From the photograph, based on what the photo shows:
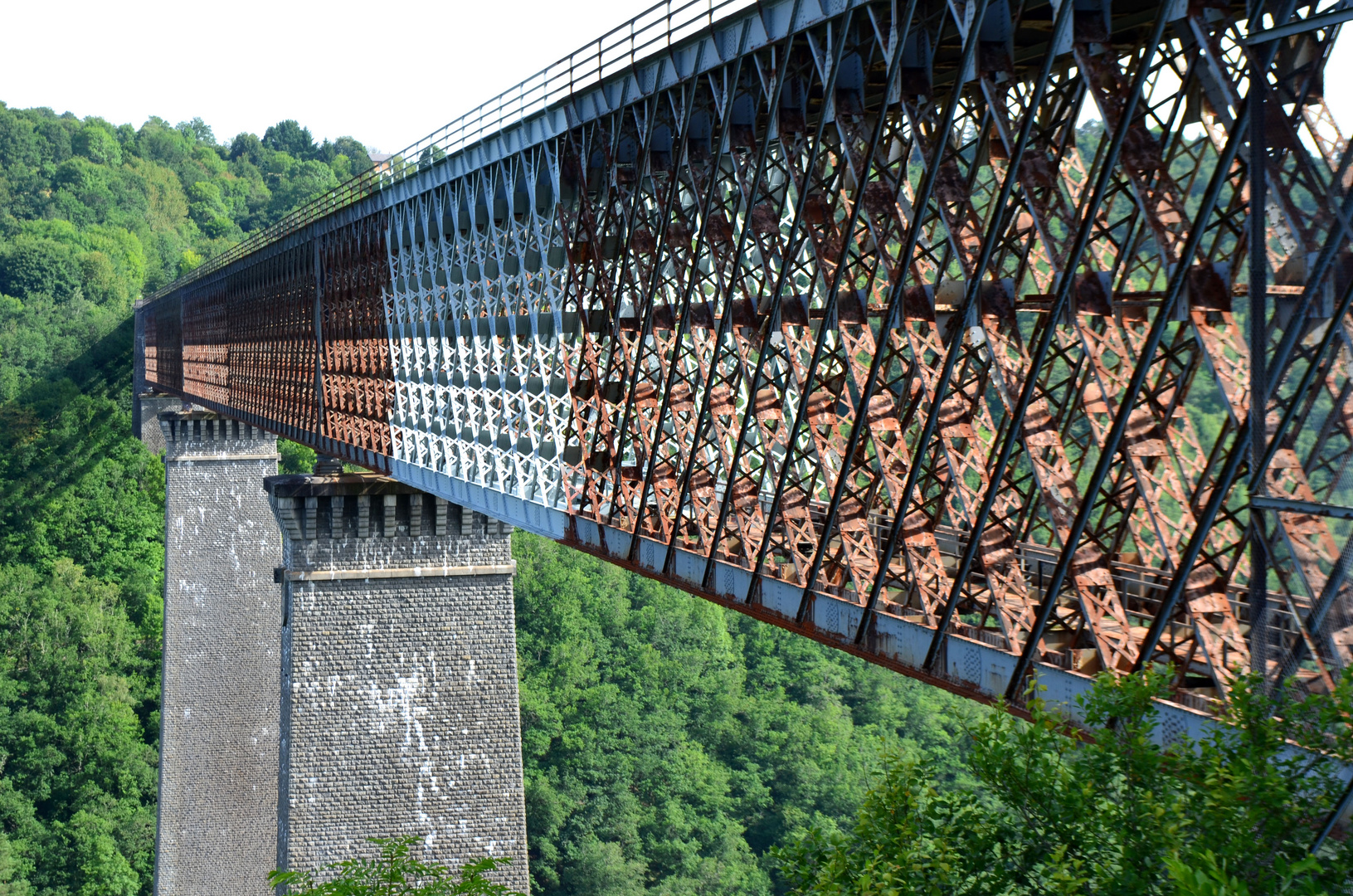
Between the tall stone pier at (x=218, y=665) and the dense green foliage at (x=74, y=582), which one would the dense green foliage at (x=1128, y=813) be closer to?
the tall stone pier at (x=218, y=665)

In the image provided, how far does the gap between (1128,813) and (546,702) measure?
5462 cm

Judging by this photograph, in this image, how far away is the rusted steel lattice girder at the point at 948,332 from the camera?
7.49 meters

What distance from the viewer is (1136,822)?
23.7 feet

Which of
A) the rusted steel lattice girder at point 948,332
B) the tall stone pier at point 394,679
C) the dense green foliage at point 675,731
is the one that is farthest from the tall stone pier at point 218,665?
the rusted steel lattice girder at point 948,332

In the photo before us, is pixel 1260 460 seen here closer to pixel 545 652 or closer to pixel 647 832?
pixel 647 832

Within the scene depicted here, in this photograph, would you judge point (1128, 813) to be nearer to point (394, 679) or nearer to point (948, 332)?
point (948, 332)

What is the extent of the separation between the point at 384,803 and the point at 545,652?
145 ft

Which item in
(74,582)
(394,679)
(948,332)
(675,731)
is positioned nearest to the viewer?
(948,332)

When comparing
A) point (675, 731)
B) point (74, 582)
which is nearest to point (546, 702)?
point (675, 731)

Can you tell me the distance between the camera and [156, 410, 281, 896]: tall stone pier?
35469 millimetres

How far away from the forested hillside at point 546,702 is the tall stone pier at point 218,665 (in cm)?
1557

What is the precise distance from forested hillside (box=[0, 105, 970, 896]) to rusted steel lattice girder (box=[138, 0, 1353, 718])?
126 feet

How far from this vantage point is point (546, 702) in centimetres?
6034

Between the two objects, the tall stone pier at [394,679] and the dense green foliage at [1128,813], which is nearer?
the dense green foliage at [1128,813]
